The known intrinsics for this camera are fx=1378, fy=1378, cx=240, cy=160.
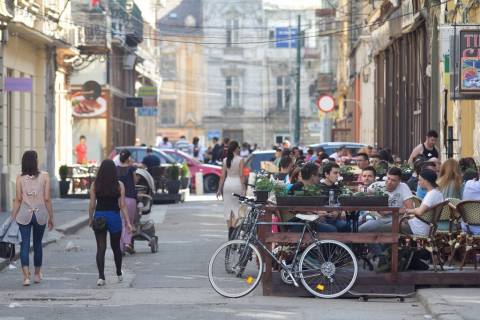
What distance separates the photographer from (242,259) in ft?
50.6

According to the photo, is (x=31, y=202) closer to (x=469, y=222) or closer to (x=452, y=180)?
(x=452, y=180)

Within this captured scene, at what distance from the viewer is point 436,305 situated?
13430 millimetres

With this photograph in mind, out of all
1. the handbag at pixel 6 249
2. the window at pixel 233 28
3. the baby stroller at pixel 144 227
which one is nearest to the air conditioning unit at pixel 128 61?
the window at pixel 233 28

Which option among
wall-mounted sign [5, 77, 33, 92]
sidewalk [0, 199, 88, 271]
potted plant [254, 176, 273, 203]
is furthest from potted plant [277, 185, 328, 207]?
wall-mounted sign [5, 77, 33, 92]

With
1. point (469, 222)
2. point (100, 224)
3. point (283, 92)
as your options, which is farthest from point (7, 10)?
point (283, 92)

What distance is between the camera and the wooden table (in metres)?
15.0

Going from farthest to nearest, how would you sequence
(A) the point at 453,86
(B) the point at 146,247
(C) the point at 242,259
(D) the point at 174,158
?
(D) the point at 174,158
(B) the point at 146,247
(A) the point at 453,86
(C) the point at 242,259

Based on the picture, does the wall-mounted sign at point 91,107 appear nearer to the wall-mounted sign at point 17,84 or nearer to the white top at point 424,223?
the wall-mounted sign at point 17,84

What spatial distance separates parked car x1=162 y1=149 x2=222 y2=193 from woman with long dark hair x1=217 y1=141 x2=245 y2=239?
24678 mm

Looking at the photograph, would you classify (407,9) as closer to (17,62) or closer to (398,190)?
(17,62)

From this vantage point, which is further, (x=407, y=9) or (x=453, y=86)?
(x=407, y=9)

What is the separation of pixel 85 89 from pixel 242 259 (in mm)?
32879

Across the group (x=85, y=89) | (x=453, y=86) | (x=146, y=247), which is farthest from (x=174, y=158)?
(x=453, y=86)

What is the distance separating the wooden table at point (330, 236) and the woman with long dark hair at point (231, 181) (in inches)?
215
